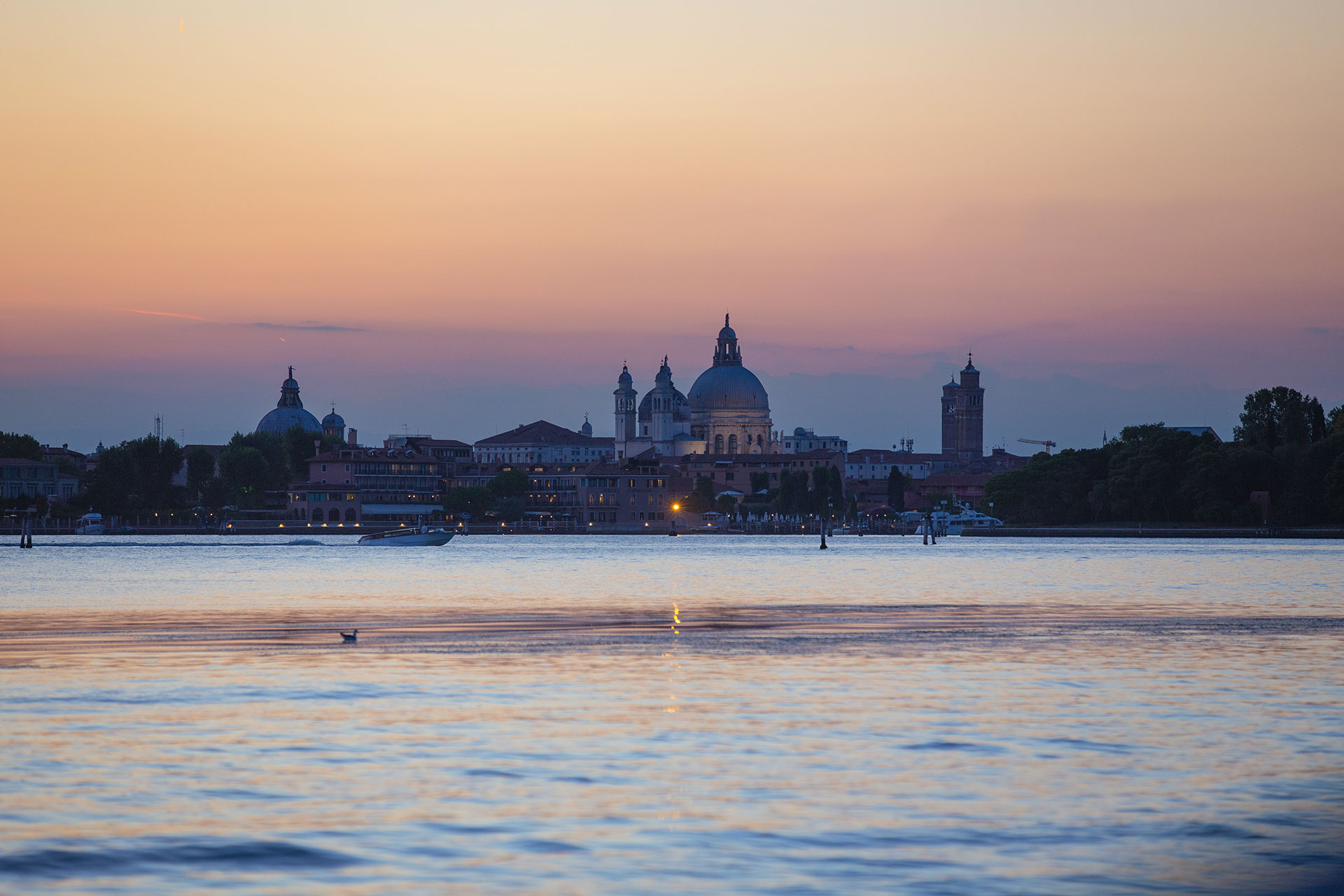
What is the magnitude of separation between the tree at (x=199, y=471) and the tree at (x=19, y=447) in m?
12.5

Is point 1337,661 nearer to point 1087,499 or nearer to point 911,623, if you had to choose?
point 911,623

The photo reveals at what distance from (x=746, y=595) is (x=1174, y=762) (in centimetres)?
2508

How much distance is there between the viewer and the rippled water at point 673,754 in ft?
30.7

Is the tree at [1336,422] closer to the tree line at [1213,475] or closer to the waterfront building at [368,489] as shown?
the tree line at [1213,475]

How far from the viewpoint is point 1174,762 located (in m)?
12.6

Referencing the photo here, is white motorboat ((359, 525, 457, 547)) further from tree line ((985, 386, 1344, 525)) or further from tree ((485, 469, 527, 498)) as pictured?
tree ((485, 469, 527, 498))

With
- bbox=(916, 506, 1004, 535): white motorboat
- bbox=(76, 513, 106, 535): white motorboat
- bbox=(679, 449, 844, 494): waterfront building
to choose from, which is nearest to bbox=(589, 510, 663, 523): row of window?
bbox=(916, 506, 1004, 535): white motorboat

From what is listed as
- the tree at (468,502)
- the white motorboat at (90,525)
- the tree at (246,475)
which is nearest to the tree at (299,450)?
the tree at (246,475)

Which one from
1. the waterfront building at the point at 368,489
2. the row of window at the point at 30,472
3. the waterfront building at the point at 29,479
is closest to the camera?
the waterfront building at the point at 29,479

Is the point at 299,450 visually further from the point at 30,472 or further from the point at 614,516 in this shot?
the point at 614,516

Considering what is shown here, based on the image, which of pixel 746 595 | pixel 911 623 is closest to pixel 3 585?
pixel 746 595

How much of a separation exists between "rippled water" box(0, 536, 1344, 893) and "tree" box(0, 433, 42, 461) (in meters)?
122

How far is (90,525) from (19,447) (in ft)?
77.0

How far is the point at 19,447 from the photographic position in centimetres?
14238
